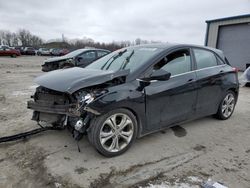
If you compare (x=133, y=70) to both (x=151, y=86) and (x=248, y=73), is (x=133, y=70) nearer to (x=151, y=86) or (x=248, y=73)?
(x=151, y=86)

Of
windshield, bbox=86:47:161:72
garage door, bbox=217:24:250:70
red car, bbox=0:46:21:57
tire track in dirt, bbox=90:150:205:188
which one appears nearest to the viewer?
tire track in dirt, bbox=90:150:205:188

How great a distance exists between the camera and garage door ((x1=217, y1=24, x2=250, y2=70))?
15422 millimetres

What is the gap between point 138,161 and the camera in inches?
111

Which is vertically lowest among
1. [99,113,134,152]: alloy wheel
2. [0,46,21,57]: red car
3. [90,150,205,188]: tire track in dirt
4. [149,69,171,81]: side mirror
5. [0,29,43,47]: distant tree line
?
[90,150,205,188]: tire track in dirt

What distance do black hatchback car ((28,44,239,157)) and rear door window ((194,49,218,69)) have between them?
0.07ft

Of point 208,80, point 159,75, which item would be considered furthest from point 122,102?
point 208,80

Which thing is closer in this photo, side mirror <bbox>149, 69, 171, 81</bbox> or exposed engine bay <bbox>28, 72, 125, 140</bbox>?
exposed engine bay <bbox>28, 72, 125, 140</bbox>

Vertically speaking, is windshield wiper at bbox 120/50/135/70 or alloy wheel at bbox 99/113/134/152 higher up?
windshield wiper at bbox 120/50/135/70

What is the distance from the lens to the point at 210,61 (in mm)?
4035

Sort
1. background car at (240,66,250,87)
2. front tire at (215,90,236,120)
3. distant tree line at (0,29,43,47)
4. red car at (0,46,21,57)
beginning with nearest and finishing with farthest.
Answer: front tire at (215,90,236,120)
background car at (240,66,250,87)
red car at (0,46,21,57)
distant tree line at (0,29,43,47)

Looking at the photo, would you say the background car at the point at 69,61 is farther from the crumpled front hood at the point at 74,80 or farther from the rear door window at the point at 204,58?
the crumpled front hood at the point at 74,80

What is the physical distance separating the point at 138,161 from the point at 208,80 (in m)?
2.02

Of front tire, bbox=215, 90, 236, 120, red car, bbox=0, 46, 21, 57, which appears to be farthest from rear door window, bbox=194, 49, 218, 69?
red car, bbox=0, 46, 21, 57

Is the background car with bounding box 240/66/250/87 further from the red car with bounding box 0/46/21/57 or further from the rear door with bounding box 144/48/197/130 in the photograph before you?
the red car with bounding box 0/46/21/57
